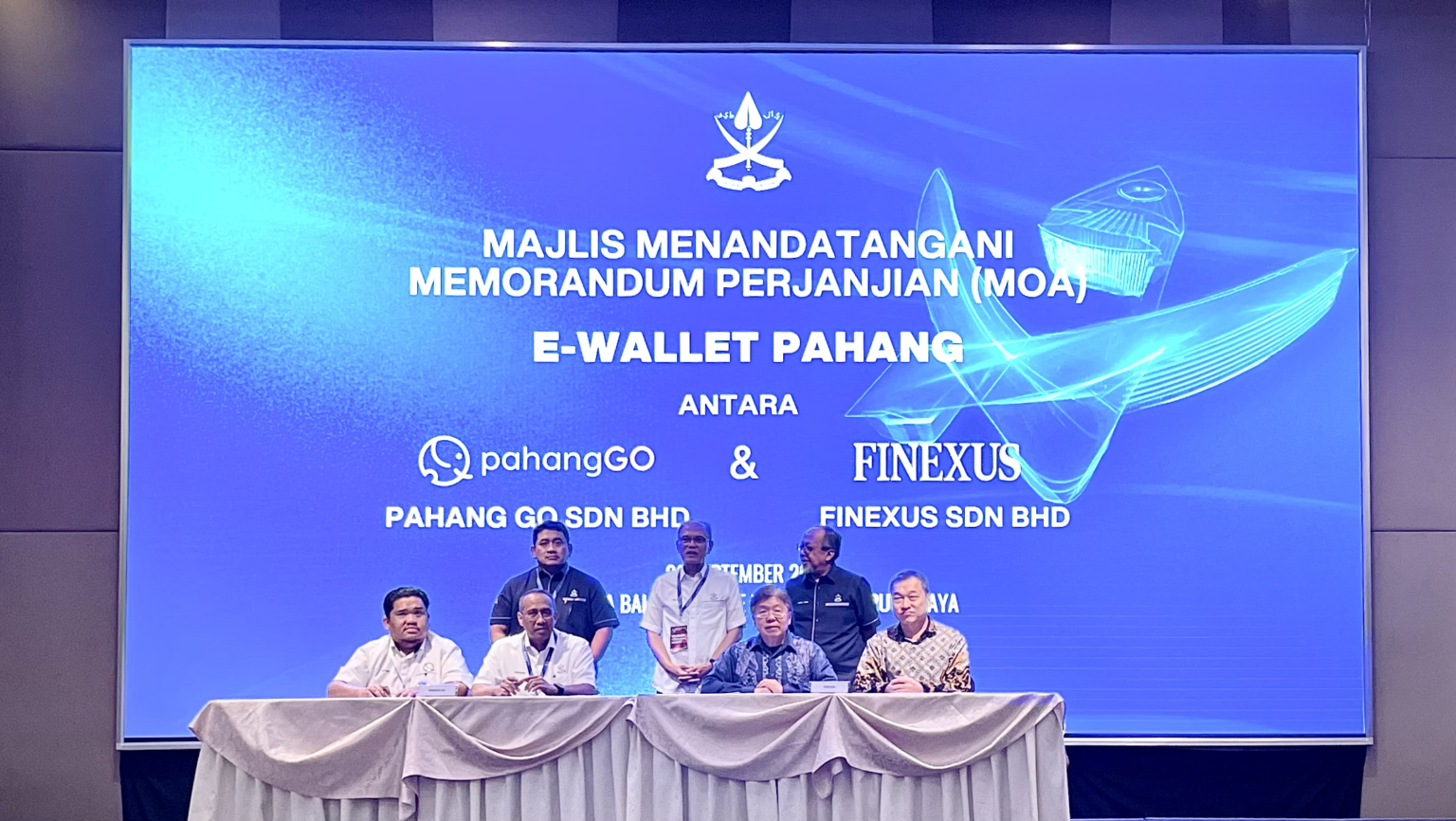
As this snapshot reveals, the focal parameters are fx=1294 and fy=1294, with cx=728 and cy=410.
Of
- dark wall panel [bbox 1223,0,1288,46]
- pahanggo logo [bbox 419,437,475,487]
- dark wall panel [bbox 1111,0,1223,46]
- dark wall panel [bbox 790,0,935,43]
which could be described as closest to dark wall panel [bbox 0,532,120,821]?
pahanggo logo [bbox 419,437,475,487]

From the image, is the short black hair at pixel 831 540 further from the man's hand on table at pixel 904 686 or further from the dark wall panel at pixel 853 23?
the dark wall panel at pixel 853 23

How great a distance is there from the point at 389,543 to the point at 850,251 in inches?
82.1

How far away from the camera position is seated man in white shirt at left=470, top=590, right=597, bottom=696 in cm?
430

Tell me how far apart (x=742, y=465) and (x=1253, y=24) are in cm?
270

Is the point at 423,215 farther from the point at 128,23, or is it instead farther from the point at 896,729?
the point at 896,729

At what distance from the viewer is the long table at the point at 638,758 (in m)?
3.56

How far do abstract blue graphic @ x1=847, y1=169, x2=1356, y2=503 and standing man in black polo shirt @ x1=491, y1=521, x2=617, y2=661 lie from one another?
1.21 meters

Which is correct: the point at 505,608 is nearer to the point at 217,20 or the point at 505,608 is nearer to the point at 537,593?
the point at 537,593

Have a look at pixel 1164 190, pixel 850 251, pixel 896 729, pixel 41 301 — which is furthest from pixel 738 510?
pixel 41 301

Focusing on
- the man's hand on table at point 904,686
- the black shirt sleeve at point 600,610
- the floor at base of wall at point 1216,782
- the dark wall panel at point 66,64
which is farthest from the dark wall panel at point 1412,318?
the dark wall panel at point 66,64

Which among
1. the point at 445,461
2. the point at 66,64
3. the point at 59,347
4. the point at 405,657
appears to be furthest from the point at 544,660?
the point at 66,64

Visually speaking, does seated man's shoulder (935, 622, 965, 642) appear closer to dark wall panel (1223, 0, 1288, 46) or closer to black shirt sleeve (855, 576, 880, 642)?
black shirt sleeve (855, 576, 880, 642)

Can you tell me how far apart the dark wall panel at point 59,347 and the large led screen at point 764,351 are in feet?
0.64

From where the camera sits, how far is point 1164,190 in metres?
5.02
